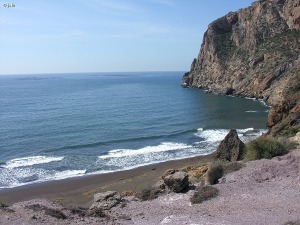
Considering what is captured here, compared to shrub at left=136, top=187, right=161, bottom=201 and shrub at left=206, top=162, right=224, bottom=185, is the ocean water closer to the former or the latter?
shrub at left=136, top=187, right=161, bottom=201

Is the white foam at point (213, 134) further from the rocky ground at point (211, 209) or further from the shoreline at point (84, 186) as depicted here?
the rocky ground at point (211, 209)

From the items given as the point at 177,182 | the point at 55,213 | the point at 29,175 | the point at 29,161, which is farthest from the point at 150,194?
the point at 29,161

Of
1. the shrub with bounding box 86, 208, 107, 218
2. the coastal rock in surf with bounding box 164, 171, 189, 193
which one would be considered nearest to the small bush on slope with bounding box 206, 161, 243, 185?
the coastal rock in surf with bounding box 164, 171, 189, 193

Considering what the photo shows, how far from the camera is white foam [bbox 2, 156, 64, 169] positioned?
3891 centimetres

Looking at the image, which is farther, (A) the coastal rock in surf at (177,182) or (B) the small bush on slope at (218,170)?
(B) the small bush on slope at (218,170)

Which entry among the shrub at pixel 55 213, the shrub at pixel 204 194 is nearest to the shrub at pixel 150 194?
the shrub at pixel 204 194

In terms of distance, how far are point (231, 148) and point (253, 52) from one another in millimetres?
80750

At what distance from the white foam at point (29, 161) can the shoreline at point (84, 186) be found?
605 cm

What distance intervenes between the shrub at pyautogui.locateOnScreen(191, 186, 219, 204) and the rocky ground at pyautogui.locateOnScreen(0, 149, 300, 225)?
251 mm

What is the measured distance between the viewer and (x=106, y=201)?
19250 millimetres

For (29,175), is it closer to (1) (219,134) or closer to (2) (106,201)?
(2) (106,201)

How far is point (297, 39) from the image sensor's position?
93312mm

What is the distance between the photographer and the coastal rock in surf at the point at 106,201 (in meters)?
18.7

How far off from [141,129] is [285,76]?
39129 millimetres
